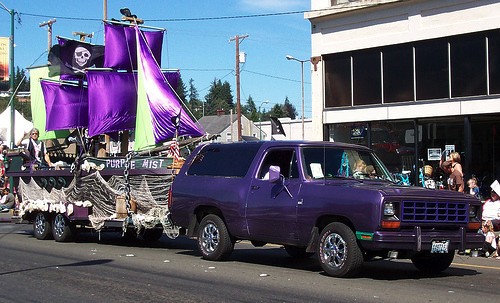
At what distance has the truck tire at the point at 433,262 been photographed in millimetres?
10040

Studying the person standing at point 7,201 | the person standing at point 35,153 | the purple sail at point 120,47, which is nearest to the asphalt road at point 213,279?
the person standing at point 35,153

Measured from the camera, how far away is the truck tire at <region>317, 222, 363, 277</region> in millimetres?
9227

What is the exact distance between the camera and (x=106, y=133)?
2205cm

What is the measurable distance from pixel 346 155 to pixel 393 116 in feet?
35.0

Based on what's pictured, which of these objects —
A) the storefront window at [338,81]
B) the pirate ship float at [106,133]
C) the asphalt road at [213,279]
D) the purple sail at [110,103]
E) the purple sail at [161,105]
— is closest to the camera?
the asphalt road at [213,279]

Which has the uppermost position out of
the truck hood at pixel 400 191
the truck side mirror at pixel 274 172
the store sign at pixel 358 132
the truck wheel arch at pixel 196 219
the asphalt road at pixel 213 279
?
the store sign at pixel 358 132

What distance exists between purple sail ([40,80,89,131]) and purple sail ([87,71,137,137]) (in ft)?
6.68

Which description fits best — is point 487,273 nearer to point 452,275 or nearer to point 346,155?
point 452,275

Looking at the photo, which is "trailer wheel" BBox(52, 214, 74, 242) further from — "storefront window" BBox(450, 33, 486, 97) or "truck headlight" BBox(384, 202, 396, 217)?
"storefront window" BBox(450, 33, 486, 97)

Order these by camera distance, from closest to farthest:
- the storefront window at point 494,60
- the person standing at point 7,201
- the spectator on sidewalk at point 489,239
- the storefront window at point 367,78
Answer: the spectator on sidewalk at point 489,239
the person standing at point 7,201
the storefront window at point 494,60
the storefront window at point 367,78

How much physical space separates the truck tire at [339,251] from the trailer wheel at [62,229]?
22.9ft

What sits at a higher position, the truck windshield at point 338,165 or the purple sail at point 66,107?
the purple sail at point 66,107

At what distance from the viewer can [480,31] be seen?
18.8 m

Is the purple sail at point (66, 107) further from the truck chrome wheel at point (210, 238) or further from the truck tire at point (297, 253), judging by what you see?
the truck tire at point (297, 253)
